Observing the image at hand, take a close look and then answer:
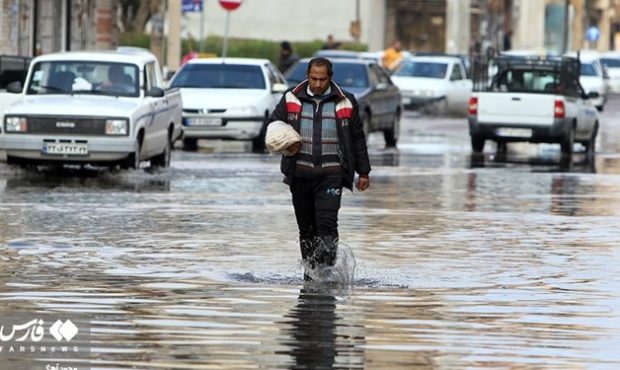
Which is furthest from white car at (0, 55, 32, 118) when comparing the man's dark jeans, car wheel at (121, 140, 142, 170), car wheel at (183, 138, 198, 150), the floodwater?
the man's dark jeans

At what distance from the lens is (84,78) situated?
25594 mm

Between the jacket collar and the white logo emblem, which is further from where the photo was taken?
the jacket collar

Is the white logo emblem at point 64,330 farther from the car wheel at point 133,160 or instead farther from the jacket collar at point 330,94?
the car wheel at point 133,160

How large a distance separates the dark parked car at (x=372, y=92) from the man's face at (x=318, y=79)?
2078 centimetres

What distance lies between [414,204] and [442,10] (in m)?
66.4

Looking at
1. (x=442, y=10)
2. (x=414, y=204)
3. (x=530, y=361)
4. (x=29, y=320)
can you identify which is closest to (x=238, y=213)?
(x=414, y=204)

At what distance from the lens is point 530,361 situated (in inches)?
395

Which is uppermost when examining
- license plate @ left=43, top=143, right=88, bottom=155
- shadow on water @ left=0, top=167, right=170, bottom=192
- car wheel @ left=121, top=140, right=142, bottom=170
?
license plate @ left=43, top=143, right=88, bottom=155

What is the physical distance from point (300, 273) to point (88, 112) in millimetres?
10626

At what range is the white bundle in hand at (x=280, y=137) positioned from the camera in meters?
13.1

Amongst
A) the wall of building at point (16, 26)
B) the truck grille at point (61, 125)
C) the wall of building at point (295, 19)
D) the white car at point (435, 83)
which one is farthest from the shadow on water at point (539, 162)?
the wall of building at point (295, 19)

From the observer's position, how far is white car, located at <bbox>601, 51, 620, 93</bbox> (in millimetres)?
77625

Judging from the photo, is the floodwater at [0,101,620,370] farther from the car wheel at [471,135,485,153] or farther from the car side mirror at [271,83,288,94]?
the car wheel at [471,135,485,153]

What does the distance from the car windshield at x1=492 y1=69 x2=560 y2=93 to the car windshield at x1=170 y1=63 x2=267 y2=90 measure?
13.6 feet
